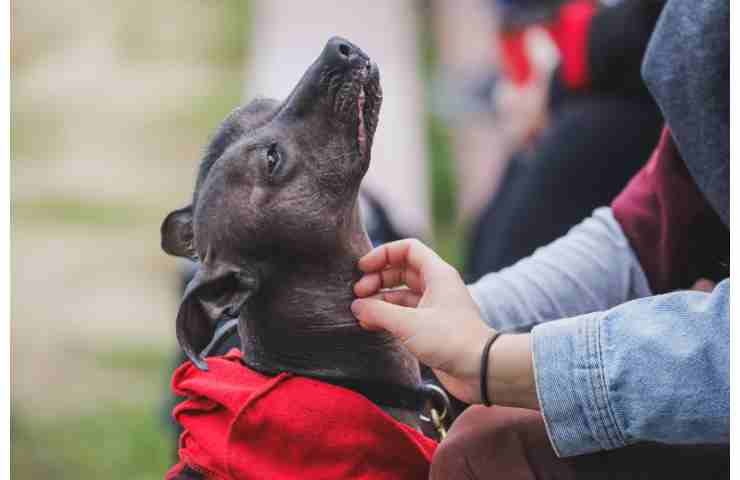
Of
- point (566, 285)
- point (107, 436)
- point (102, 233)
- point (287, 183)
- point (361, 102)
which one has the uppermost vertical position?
point (361, 102)

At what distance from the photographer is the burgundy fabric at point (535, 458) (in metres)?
1.43

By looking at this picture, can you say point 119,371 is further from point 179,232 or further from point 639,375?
point 639,375

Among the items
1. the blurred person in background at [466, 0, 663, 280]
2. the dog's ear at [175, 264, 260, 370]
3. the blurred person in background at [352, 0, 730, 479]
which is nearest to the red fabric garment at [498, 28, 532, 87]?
the blurred person in background at [466, 0, 663, 280]

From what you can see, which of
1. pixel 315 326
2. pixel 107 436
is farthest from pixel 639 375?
pixel 107 436

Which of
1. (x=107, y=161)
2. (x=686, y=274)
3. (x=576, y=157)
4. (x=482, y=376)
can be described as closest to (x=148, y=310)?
(x=107, y=161)

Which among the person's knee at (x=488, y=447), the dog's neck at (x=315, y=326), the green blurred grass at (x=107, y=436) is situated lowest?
the green blurred grass at (x=107, y=436)

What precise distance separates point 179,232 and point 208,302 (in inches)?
7.2

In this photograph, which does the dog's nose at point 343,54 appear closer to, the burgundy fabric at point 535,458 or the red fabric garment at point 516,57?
the burgundy fabric at point 535,458

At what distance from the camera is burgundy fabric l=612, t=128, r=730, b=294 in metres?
1.91

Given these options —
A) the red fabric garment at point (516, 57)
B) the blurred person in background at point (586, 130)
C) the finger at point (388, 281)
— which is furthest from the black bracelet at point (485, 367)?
the red fabric garment at point (516, 57)

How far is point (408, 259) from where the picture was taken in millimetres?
1594

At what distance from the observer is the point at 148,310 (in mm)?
4605

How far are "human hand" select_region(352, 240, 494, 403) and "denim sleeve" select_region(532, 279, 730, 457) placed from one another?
93 mm

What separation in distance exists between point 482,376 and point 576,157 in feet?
5.68
